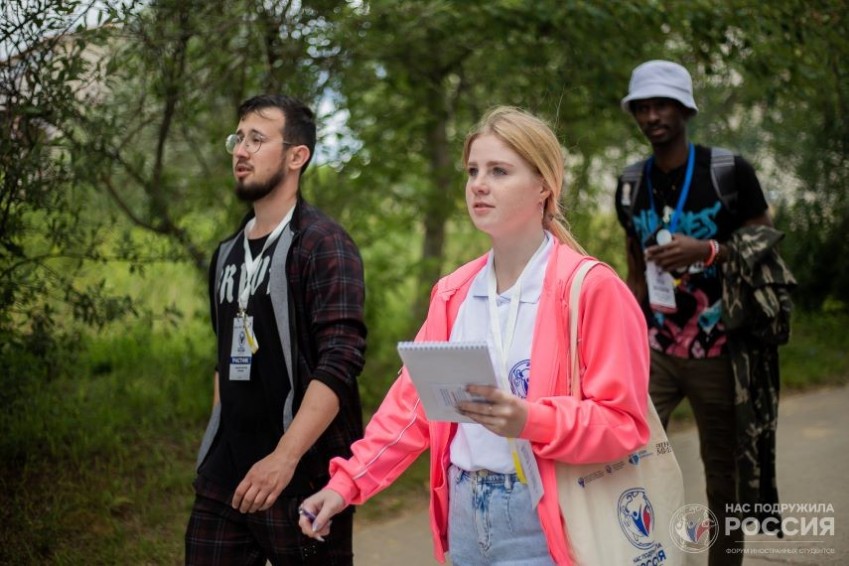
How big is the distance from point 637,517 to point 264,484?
1.26 metres

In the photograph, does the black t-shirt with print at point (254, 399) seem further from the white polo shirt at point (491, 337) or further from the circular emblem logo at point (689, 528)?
the circular emblem logo at point (689, 528)

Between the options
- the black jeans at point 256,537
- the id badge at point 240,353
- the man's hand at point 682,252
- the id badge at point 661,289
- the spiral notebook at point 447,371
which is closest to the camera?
the spiral notebook at point 447,371

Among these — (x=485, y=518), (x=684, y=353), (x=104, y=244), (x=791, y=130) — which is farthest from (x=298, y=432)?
(x=791, y=130)

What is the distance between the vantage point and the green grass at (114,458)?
5012 mm

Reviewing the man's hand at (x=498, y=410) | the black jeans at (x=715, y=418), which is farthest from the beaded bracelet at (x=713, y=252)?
the man's hand at (x=498, y=410)

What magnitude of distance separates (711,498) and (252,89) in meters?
3.94

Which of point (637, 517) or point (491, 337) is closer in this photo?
point (637, 517)

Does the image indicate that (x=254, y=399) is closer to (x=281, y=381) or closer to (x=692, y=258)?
(x=281, y=381)

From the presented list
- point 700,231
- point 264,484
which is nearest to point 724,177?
point 700,231

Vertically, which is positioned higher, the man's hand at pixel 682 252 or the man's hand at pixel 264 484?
the man's hand at pixel 682 252

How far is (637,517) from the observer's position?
250cm

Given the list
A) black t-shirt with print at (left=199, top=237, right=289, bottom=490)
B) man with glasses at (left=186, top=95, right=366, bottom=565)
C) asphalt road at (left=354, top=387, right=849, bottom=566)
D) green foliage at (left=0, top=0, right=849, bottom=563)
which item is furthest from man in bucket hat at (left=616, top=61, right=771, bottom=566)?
black t-shirt with print at (left=199, top=237, right=289, bottom=490)

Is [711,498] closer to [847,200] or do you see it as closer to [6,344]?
[6,344]

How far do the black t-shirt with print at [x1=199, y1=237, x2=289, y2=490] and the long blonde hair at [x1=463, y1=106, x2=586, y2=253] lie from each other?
1.01m
